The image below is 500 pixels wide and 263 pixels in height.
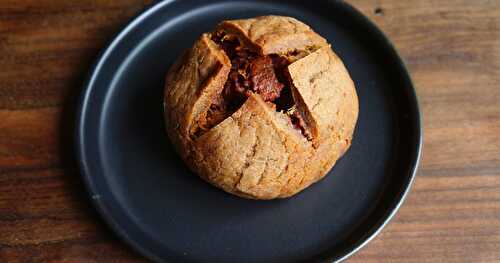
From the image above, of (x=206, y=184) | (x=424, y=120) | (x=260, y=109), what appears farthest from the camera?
(x=424, y=120)

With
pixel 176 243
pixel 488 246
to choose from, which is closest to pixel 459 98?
pixel 488 246

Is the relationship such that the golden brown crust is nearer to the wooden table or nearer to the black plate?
the black plate

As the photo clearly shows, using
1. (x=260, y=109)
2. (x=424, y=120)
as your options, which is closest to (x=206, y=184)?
(x=260, y=109)

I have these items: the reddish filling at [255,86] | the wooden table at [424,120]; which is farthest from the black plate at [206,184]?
the reddish filling at [255,86]

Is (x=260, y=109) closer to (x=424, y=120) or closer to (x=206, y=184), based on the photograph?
(x=206, y=184)

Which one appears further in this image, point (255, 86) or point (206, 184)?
point (206, 184)

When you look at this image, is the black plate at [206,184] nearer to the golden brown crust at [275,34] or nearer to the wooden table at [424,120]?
the wooden table at [424,120]

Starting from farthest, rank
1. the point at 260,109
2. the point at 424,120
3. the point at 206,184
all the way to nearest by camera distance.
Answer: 1. the point at 424,120
2. the point at 206,184
3. the point at 260,109
